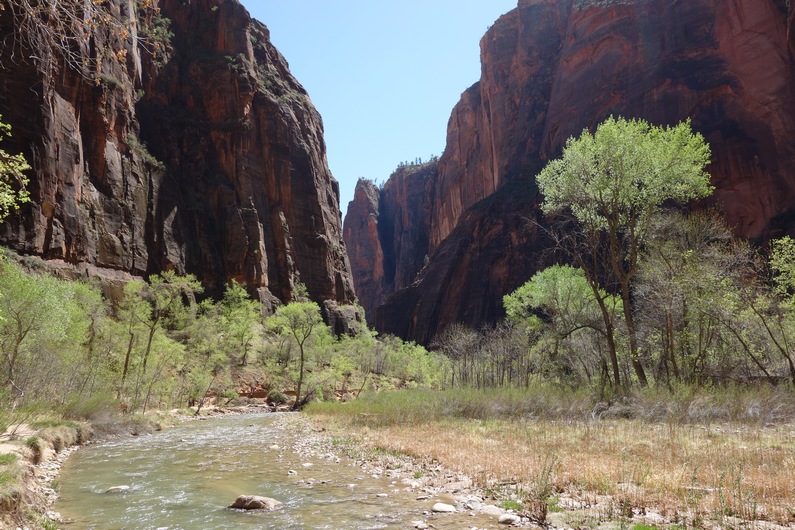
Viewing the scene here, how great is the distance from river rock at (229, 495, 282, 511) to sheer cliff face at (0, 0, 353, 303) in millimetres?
44454

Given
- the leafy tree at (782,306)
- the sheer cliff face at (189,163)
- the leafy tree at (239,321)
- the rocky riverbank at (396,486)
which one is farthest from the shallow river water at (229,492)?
the sheer cliff face at (189,163)

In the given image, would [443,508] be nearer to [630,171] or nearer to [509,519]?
[509,519]


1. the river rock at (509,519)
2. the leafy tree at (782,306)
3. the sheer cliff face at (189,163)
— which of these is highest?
the sheer cliff face at (189,163)

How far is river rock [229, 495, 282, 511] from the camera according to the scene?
26.0 feet

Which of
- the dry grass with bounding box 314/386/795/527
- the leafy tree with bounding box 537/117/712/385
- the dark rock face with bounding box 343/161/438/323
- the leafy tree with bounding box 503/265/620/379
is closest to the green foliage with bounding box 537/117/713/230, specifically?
the leafy tree with bounding box 537/117/712/385

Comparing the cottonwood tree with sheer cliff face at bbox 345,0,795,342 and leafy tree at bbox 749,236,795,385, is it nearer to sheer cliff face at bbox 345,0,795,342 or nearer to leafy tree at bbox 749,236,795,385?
leafy tree at bbox 749,236,795,385

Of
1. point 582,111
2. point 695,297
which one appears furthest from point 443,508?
point 582,111

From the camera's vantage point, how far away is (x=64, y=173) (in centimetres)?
4591

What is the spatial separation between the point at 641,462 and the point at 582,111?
8430 centimetres

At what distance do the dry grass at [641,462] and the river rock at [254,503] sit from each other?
12.5ft

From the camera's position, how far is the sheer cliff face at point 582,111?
57844 mm

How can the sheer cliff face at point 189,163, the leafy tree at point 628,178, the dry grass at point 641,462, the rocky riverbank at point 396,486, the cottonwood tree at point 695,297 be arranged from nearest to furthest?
the dry grass at point 641,462 → the rocky riverbank at point 396,486 → the cottonwood tree at point 695,297 → the leafy tree at point 628,178 → the sheer cliff face at point 189,163

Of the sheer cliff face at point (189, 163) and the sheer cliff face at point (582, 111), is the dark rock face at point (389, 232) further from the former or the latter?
the sheer cliff face at point (189, 163)

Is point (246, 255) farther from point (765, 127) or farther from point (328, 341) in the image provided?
point (765, 127)
